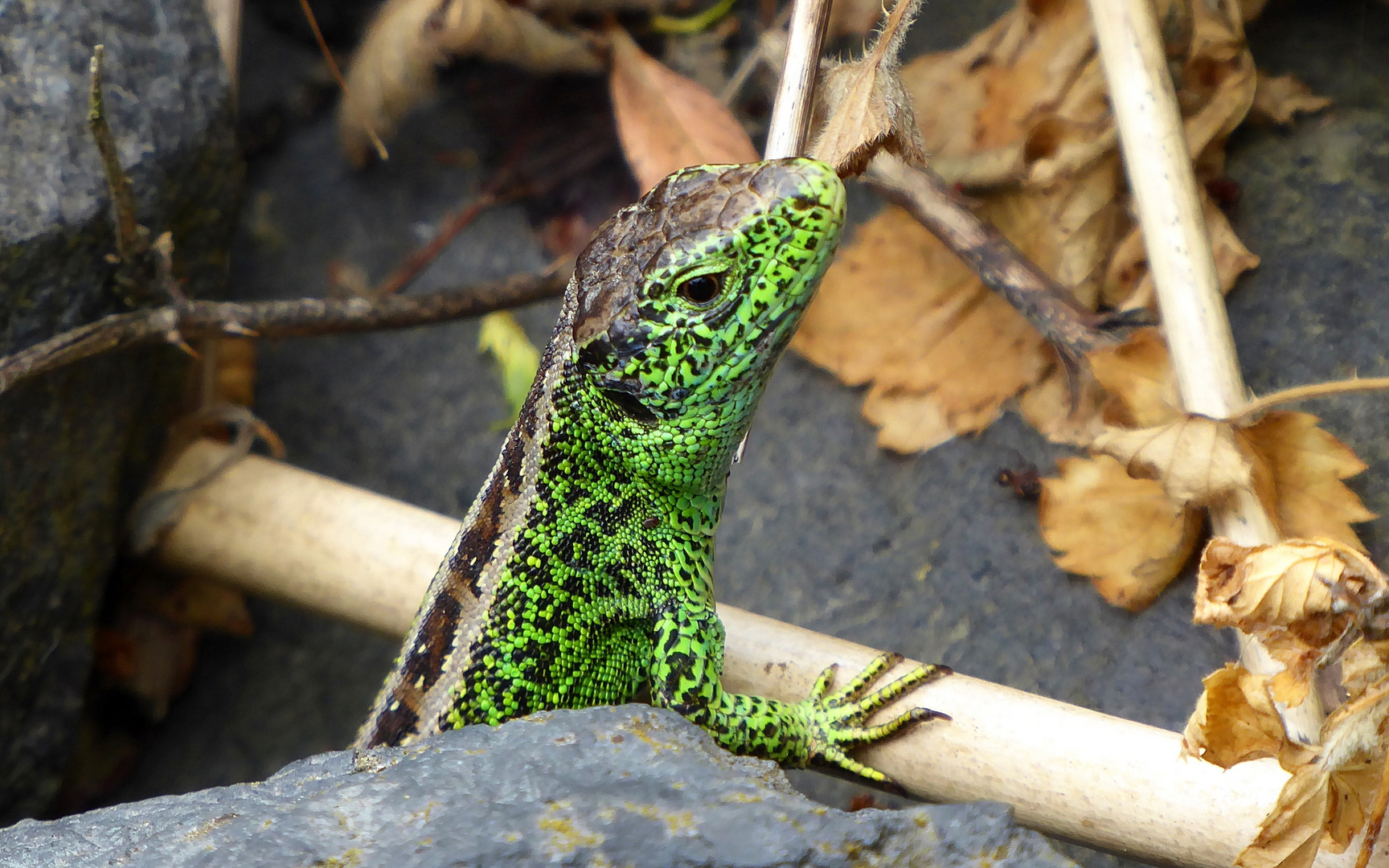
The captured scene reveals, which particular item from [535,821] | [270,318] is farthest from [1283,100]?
[270,318]

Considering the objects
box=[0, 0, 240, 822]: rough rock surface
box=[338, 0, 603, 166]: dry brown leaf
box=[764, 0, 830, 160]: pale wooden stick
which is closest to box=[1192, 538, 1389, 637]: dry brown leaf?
box=[764, 0, 830, 160]: pale wooden stick

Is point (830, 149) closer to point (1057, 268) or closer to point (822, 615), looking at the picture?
point (1057, 268)

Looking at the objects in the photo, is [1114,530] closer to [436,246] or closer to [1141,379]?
[1141,379]

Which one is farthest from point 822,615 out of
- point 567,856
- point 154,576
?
point 154,576

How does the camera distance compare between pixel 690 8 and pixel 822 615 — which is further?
pixel 690 8

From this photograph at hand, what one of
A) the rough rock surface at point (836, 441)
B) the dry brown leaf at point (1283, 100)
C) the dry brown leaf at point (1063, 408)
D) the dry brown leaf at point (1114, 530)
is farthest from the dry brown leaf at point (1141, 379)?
the dry brown leaf at point (1283, 100)

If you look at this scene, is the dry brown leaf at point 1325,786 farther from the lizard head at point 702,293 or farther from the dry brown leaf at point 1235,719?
the lizard head at point 702,293

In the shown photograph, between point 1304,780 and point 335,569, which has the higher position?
point 1304,780

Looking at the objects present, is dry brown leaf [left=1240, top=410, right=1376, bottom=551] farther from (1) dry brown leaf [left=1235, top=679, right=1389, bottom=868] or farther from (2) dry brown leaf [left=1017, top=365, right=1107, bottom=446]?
(1) dry brown leaf [left=1235, top=679, right=1389, bottom=868]
